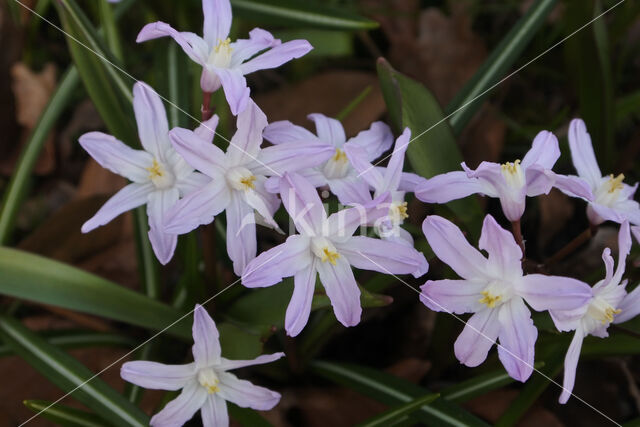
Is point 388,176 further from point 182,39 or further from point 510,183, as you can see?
point 182,39

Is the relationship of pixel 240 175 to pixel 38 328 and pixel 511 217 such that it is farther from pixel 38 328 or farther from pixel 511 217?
pixel 38 328

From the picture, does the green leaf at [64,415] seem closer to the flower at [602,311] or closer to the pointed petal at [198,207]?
the pointed petal at [198,207]

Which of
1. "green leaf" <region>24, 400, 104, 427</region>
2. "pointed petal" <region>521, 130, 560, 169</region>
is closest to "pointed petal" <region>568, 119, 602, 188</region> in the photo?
"pointed petal" <region>521, 130, 560, 169</region>

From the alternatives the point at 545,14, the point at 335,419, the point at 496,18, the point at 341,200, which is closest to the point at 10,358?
the point at 335,419

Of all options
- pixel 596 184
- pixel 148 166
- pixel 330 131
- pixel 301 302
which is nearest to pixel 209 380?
pixel 301 302

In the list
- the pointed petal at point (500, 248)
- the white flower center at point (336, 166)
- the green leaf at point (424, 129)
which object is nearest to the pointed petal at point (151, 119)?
the white flower center at point (336, 166)

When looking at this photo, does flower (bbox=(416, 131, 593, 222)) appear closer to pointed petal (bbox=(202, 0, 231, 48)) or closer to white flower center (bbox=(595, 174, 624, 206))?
white flower center (bbox=(595, 174, 624, 206))
